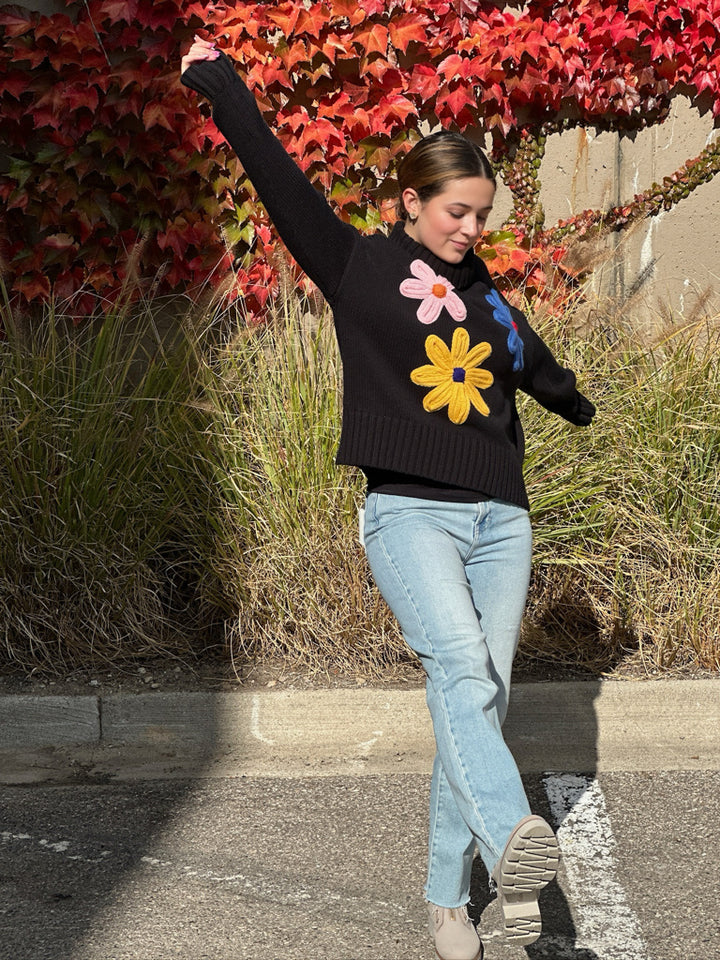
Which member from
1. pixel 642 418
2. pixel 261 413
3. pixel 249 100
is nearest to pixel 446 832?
pixel 249 100

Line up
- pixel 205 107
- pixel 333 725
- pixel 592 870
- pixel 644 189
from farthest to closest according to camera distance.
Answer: pixel 644 189
pixel 205 107
pixel 333 725
pixel 592 870

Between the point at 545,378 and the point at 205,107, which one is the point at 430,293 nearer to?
the point at 545,378

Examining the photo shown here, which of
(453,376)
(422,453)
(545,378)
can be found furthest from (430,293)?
(545,378)

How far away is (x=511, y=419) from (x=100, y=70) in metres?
4.00

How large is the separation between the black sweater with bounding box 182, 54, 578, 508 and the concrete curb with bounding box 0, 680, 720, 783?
1572 mm

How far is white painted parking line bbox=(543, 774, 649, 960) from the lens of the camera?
2980 mm

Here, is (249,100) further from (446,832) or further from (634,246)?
(634,246)

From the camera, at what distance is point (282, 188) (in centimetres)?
279

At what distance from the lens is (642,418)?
5.01 metres

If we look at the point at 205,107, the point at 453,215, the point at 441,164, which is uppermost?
the point at 205,107

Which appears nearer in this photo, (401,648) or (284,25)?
(401,648)

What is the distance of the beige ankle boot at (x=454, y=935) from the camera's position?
271cm

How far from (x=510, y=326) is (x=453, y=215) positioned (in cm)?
30

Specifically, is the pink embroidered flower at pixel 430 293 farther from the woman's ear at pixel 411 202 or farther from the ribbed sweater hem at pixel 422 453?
the ribbed sweater hem at pixel 422 453
